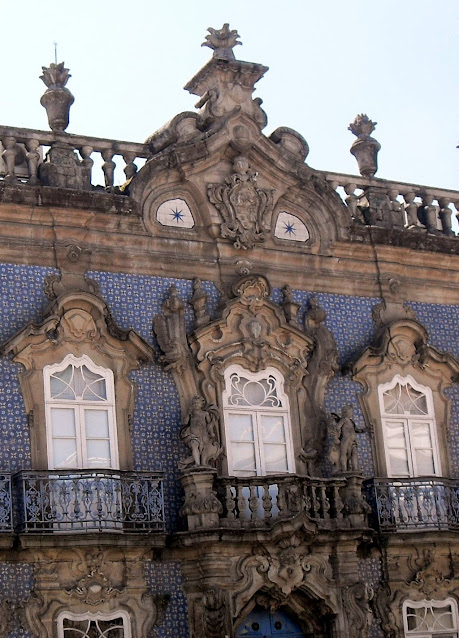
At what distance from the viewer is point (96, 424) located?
687 inches

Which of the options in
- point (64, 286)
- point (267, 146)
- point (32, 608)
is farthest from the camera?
point (267, 146)

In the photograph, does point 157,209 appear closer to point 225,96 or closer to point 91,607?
point 225,96

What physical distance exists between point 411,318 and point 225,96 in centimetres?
393

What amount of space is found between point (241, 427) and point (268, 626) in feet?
8.06

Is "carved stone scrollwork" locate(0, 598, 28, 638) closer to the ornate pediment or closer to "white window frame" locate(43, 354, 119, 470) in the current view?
"white window frame" locate(43, 354, 119, 470)

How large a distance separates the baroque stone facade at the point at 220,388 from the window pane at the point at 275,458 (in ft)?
0.12

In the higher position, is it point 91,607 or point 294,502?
point 294,502

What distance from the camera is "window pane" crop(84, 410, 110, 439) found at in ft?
57.0

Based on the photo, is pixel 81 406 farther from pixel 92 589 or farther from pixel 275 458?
pixel 275 458

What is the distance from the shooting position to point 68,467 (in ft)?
56.0

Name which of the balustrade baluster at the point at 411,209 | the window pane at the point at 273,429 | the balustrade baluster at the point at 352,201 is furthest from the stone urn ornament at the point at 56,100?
the balustrade baluster at the point at 411,209

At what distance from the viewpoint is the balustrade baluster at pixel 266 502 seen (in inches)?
682

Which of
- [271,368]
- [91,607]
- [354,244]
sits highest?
[354,244]

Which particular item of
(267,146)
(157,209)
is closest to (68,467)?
(157,209)
